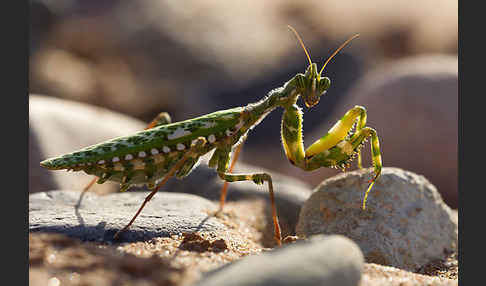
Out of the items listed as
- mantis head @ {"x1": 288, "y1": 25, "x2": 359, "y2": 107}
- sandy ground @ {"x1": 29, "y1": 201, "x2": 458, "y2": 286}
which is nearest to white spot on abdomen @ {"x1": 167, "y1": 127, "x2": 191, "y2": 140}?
sandy ground @ {"x1": 29, "y1": 201, "x2": 458, "y2": 286}

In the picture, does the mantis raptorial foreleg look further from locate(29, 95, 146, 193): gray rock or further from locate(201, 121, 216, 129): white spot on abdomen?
locate(29, 95, 146, 193): gray rock

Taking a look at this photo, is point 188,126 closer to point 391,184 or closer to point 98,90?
point 391,184

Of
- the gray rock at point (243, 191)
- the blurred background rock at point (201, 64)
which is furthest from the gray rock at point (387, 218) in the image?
the blurred background rock at point (201, 64)

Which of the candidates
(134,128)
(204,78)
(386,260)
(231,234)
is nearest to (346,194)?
(386,260)

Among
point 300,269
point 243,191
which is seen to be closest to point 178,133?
point 243,191

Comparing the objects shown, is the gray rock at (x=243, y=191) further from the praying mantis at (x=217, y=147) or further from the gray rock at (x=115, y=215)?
the praying mantis at (x=217, y=147)
